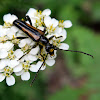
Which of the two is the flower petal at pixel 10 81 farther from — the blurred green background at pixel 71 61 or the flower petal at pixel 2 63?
the blurred green background at pixel 71 61

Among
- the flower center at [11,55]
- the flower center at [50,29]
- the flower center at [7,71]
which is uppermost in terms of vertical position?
the flower center at [50,29]

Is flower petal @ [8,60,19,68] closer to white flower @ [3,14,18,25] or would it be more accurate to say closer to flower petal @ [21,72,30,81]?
flower petal @ [21,72,30,81]

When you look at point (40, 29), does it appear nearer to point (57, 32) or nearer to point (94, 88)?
point (57, 32)

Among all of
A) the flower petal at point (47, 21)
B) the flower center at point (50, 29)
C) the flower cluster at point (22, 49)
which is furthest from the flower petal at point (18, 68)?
the flower petal at point (47, 21)

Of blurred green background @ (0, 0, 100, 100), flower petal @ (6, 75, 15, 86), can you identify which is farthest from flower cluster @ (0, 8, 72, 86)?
blurred green background @ (0, 0, 100, 100)

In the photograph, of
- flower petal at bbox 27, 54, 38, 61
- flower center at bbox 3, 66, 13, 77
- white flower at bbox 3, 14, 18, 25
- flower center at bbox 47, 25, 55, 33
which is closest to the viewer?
flower center at bbox 3, 66, 13, 77

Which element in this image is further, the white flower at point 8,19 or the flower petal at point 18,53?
the white flower at point 8,19
